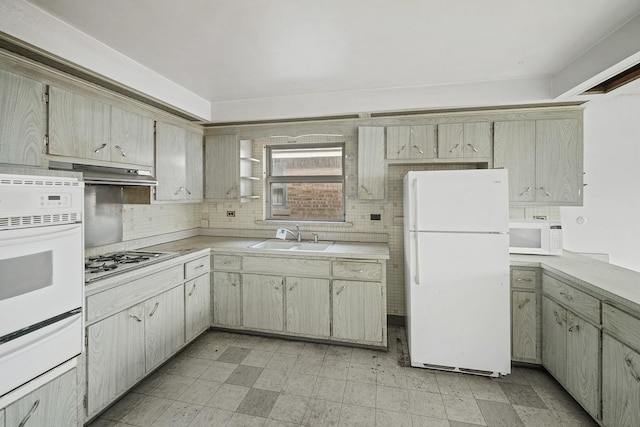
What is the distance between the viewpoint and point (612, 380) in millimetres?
1628

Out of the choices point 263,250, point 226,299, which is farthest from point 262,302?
point 263,250

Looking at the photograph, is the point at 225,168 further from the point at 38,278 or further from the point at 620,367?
the point at 620,367

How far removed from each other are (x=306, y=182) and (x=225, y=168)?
0.97 meters

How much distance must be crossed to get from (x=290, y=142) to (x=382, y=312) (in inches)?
86.6

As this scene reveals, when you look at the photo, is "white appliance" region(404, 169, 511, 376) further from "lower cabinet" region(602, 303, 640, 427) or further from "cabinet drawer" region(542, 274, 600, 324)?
"lower cabinet" region(602, 303, 640, 427)

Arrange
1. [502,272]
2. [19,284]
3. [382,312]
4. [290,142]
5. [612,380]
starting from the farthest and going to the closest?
1. [290,142]
2. [382,312]
3. [502,272]
4. [612,380]
5. [19,284]

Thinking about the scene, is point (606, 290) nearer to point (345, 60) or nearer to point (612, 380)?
point (612, 380)

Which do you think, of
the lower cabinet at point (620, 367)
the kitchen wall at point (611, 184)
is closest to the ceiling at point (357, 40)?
the kitchen wall at point (611, 184)

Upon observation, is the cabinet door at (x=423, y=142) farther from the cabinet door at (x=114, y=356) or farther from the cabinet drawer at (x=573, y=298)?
the cabinet door at (x=114, y=356)

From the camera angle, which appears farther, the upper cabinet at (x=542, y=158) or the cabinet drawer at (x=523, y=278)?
the upper cabinet at (x=542, y=158)

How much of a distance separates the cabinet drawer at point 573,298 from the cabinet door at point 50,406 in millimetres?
3061

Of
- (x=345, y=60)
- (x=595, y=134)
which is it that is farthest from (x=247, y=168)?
(x=595, y=134)

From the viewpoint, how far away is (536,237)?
2.57 m

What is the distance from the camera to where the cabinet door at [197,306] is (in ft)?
8.76
